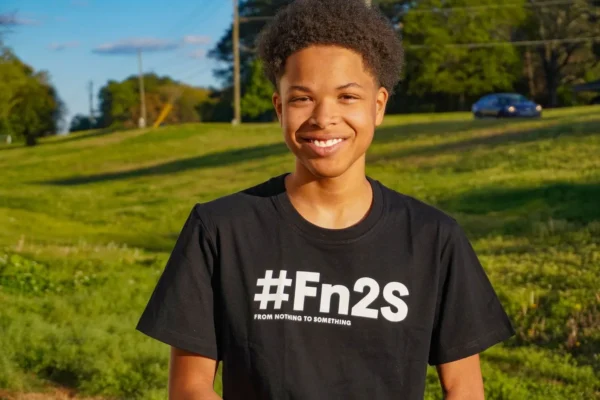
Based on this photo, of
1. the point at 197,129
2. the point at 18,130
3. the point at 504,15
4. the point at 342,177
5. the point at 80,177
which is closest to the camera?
the point at 342,177

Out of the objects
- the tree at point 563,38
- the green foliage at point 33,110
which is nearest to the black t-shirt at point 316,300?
the tree at point 563,38

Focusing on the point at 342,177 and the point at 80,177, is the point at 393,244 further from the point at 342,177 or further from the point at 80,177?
the point at 80,177

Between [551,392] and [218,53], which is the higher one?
[218,53]

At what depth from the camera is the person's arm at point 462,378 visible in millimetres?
2387

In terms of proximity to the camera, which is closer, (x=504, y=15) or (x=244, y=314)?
(x=244, y=314)

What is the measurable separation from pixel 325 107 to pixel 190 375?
0.75 m

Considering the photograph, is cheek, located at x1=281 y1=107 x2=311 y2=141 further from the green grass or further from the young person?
the green grass

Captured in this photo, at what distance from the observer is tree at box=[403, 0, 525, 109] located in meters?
61.3

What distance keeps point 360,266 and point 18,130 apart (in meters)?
72.6

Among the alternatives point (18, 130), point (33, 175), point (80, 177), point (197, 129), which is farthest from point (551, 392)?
point (18, 130)

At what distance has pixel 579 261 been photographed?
28.9 feet

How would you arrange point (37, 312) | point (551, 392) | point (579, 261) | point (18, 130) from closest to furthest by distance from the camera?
point (551, 392), point (37, 312), point (579, 261), point (18, 130)

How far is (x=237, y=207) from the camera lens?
2363 mm

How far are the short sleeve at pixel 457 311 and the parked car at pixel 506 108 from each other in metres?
37.8
